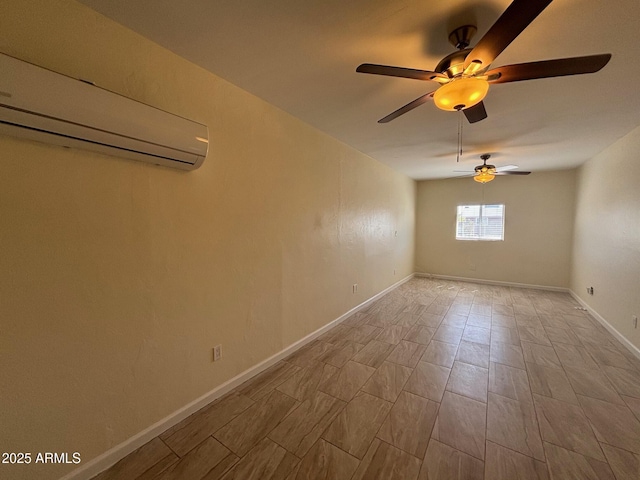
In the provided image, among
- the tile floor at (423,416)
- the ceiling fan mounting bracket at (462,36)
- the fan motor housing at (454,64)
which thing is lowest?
the tile floor at (423,416)

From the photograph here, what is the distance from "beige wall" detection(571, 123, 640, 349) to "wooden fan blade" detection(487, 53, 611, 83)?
2.44 metres

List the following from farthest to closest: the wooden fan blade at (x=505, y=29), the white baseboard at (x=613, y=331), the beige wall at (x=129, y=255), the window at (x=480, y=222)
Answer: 1. the window at (x=480, y=222)
2. the white baseboard at (x=613, y=331)
3. the beige wall at (x=129, y=255)
4. the wooden fan blade at (x=505, y=29)

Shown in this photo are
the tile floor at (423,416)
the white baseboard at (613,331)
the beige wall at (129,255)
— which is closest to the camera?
the beige wall at (129,255)

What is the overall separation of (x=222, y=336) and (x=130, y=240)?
3.16ft

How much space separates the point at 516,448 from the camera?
1433 millimetres

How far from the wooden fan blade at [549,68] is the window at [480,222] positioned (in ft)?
15.7

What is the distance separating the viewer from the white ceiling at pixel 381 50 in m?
1.20

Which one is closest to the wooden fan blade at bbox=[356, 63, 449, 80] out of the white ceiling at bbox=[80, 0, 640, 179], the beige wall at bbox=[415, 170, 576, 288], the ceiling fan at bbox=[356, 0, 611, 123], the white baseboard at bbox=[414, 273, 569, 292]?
the ceiling fan at bbox=[356, 0, 611, 123]

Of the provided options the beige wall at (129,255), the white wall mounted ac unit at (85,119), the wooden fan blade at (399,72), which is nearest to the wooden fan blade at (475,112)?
the wooden fan blade at (399,72)

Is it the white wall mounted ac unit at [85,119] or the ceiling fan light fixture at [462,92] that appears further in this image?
the ceiling fan light fixture at [462,92]

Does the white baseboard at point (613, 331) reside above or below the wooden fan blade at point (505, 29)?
below

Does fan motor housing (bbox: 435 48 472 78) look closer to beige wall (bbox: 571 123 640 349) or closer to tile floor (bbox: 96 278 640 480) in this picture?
tile floor (bbox: 96 278 640 480)

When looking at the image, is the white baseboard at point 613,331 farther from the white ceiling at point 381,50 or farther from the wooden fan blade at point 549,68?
the wooden fan blade at point 549,68

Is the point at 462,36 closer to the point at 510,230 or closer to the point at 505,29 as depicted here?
the point at 505,29
